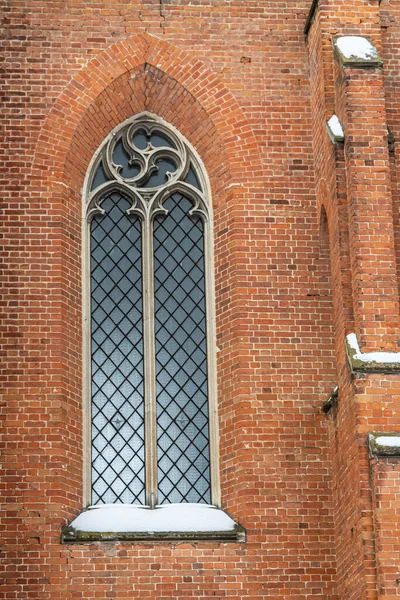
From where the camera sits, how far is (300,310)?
16.3 meters

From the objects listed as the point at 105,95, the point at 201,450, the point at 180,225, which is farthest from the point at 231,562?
the point at 105,95

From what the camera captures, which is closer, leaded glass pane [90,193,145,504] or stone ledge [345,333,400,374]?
stone ledge [345,333,400,374]

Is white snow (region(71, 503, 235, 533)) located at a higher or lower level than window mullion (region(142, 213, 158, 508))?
lower

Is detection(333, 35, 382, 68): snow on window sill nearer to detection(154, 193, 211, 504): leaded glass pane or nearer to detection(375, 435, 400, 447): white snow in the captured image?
detection(154, 193, 211, 504): leaded glass pane

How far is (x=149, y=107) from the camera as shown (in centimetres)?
1739

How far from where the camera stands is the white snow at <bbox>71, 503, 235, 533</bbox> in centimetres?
1534

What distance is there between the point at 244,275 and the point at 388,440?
3.16 m

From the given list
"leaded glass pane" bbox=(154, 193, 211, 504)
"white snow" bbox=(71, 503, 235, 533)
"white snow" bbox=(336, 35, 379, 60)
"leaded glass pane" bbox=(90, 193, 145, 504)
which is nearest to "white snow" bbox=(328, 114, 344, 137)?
"white snow" bbox=(336, 35, 379, 60)

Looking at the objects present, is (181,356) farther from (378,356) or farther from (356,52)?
(356,52)

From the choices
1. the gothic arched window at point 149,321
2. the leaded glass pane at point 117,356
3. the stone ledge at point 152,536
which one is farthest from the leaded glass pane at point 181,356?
the stone ledge at point 152,536


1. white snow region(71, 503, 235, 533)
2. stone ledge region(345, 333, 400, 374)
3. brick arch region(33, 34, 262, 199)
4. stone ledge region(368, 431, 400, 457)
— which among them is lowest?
white snow region(71, 503, 235, 533)

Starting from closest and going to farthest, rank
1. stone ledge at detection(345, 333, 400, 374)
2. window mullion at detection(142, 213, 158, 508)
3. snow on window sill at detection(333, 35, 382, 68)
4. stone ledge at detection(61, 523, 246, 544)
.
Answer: stone ledge at detection(345, 333, 400, 374) < stone ledge at detection(61, 523, 246, 544) < snow on window sill at detection(333, 35, 382, 68) < window mullion at detection(142, 213, 158, 508)

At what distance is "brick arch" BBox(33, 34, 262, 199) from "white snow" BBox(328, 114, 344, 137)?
1313 millimetres

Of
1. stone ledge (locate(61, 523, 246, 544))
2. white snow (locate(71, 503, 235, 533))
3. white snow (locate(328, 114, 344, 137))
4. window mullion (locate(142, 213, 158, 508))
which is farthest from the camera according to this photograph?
window mullion (locate(142, 213, 158, 508))
